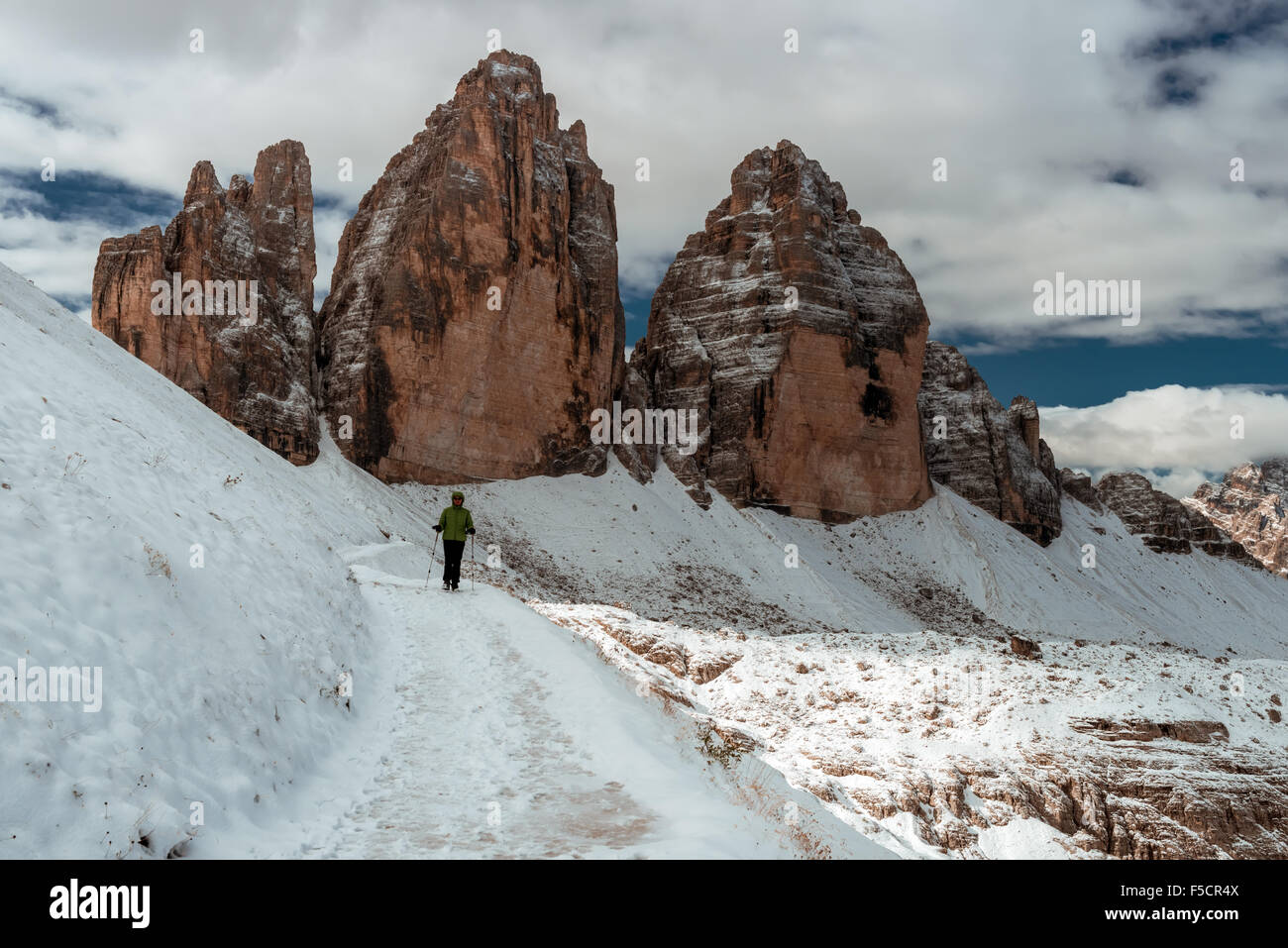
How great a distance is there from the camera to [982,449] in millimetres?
75875

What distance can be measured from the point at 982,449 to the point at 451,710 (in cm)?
7450

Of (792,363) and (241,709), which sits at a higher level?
(792,363)

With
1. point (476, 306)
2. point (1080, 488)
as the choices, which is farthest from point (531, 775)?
point (1080, 488)

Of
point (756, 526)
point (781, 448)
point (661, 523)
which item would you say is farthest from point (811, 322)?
point (661, 523)

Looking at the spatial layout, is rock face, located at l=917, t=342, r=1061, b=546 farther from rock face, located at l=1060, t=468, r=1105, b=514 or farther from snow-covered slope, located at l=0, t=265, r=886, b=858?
snow-covered slope, located at l=0, t=265, r=886, b=858

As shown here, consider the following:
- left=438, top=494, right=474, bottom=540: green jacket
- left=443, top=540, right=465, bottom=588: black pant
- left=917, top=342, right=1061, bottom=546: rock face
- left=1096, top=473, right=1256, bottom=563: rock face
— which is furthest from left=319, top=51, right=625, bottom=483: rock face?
left=1096, top=473, right=1256, bottom=563: rock face

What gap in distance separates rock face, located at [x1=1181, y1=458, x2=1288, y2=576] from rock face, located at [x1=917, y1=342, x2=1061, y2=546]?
349 ft

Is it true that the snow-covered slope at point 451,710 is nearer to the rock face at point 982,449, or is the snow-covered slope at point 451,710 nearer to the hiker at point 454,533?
the hiker at point 454,533

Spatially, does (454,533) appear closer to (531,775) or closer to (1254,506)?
(531,775)

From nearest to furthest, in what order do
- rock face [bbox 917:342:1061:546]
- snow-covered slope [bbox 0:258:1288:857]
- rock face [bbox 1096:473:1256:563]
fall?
snow-covered slope [bbox 0:258:1288:857] < rock face [bbox 917:342:1061:546] < rock face [bbox 1096:473:1256:563]

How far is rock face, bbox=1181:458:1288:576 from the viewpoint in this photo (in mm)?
161000

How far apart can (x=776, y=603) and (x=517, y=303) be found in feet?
88.9

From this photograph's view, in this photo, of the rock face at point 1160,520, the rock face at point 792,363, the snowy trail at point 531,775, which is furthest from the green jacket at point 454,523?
the rock face at point 1160,520
